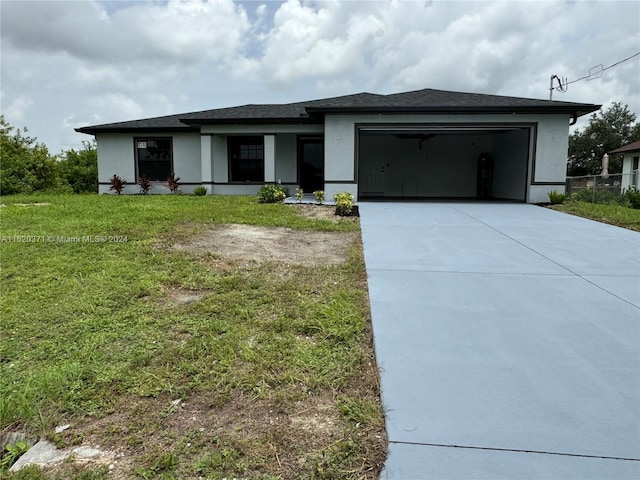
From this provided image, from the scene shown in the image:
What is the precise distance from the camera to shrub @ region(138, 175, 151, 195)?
16391mm

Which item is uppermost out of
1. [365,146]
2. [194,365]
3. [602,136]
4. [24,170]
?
[602,136]

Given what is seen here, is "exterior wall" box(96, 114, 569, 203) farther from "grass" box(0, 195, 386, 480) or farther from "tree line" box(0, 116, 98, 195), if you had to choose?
"grass" box(0, 195, 386, 480)

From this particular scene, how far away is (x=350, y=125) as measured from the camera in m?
12.8

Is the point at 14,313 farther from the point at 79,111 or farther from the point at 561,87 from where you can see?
the point at 561,87

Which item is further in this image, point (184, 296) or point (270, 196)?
point (270, 196)

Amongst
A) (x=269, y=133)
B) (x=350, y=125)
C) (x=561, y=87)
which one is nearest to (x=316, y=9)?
(x=350, y=125)

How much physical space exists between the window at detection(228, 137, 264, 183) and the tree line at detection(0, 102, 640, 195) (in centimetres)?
952

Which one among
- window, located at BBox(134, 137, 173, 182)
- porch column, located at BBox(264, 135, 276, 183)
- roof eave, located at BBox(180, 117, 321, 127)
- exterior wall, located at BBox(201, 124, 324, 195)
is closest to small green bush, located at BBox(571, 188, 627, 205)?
exterior wall, located at BBox(201, 124, 324, 195)

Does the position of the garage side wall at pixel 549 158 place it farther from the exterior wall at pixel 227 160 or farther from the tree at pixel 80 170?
the tree at pixel 80 170

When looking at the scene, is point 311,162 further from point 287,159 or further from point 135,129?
point 135,129

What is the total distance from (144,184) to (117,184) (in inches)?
44.0

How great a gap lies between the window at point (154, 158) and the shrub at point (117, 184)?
0.73 m

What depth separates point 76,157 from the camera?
25.1 metres
